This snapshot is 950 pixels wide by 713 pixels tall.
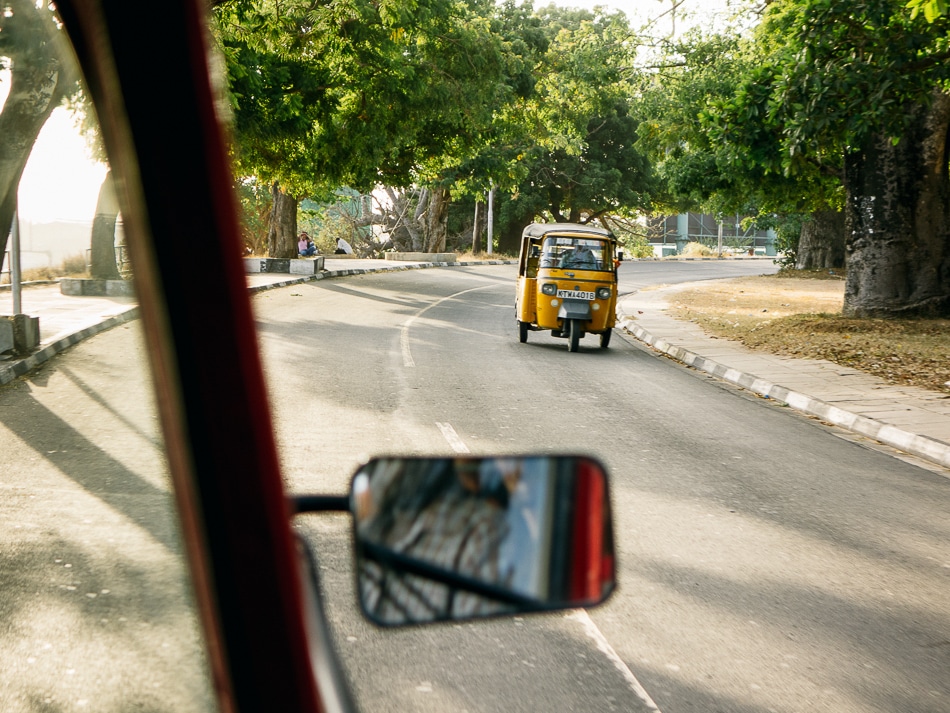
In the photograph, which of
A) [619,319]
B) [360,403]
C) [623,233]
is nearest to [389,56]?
[619,319]

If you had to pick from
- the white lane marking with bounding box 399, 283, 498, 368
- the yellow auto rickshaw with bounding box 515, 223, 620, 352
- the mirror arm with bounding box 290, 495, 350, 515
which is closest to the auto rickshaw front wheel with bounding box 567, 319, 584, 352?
the yellow auto rickshaw with bounding box 515, 223, 620, 352

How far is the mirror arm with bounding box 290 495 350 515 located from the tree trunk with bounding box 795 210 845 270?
141 feet

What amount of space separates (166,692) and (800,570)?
3221 mm

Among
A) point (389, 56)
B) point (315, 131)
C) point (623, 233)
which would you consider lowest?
point (623, 233)

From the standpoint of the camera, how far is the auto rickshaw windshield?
15891 mm

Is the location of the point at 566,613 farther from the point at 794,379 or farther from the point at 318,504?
the point at 794,379

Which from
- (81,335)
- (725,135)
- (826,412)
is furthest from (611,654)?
(725,135)

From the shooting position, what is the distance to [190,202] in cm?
102

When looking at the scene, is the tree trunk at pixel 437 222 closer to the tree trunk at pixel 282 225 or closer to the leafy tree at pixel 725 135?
the tree trunk at pixel 282 225

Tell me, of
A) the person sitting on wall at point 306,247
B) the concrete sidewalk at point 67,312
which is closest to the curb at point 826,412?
the concrete sidewalk at point 67,312

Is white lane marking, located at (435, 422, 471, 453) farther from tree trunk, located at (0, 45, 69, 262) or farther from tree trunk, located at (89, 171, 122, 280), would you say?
tree trunk, located at (89, 171, 122, 280)

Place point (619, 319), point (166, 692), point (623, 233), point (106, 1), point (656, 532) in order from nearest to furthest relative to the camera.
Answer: point (106, 1)
point (166, 692)
point (656, 532)
point (619, 319)
point (623, 233)

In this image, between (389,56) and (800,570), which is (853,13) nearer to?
(800,570)

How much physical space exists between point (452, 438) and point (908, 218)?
42.9 feet
